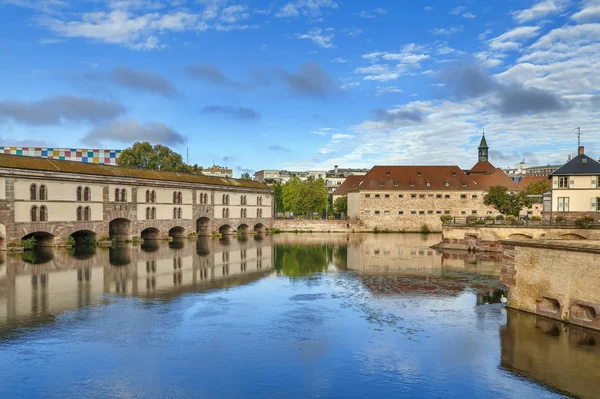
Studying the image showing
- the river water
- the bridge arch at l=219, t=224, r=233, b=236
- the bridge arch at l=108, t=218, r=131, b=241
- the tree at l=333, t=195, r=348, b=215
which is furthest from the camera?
the tree at l=333, t=195, r=348, b=215

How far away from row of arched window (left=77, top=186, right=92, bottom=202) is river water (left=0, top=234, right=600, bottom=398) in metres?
17.8

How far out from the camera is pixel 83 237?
47812 millimetres

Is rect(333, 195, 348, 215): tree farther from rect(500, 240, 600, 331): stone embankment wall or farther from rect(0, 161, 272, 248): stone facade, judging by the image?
rect(500, 240, 600, 331): stone embankment wall

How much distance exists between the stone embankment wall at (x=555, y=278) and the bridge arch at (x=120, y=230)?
135 ft

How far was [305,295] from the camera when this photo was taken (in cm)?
2305

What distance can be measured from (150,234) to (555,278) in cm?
4763

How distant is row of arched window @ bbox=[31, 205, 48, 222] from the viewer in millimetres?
40906

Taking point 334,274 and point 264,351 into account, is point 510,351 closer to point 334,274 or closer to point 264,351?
point 264,351

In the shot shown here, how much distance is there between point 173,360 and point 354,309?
8633mm

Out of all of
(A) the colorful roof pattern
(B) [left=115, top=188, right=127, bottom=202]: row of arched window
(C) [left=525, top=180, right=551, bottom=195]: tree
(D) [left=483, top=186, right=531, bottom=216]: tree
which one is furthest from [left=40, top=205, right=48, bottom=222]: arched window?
(C) [left=525, top=180, right=551, bottom=195]: tree

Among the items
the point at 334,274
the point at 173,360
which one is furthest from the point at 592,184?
the point at 173,360

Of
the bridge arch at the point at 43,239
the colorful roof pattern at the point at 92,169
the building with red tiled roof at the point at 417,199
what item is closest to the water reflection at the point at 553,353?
the colorful roof pattern at the point at 92,169

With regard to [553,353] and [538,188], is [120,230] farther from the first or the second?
[538,188]

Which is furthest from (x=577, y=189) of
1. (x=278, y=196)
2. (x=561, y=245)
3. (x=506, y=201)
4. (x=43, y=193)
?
(x=278, y=196)
